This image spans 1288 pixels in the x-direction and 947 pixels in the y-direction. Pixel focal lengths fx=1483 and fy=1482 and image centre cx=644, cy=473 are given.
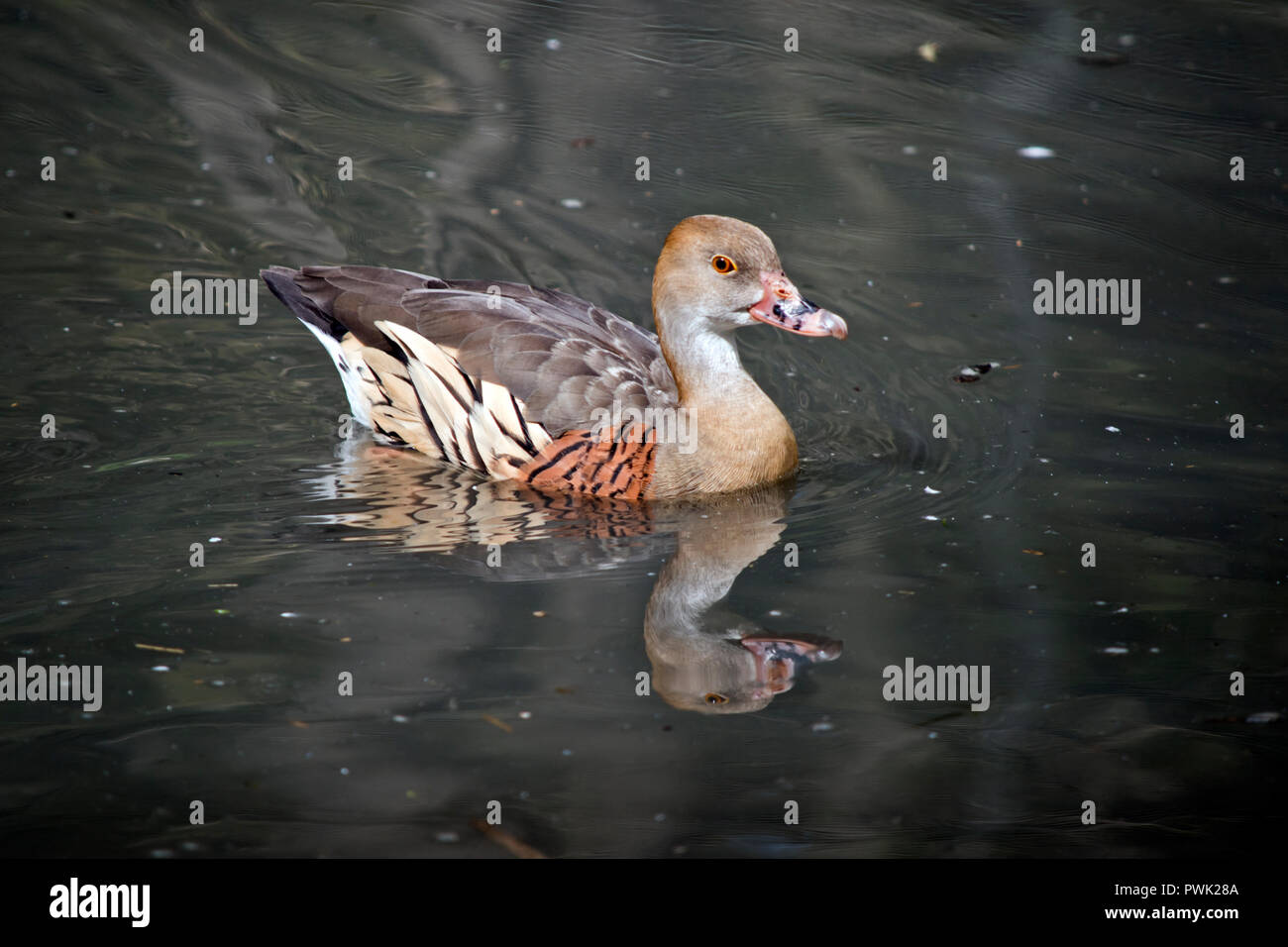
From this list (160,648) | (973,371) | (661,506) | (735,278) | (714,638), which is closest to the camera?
(160,648)

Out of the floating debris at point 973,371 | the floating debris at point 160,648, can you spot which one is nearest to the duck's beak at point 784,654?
the floating debris at point 160,648

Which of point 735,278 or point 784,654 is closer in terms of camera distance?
point 784,654

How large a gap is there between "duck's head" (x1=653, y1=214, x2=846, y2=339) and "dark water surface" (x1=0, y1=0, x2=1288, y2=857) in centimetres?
90

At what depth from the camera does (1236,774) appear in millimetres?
5340

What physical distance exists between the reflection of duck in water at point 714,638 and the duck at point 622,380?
42 centimetres

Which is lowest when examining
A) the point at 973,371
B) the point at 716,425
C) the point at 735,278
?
the point at 716,425

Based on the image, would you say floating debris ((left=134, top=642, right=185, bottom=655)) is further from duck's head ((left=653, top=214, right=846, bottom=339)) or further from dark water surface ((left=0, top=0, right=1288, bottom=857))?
duck's head ((left=653, top=214, right=846, bottom=339))

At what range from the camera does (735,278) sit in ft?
22.9

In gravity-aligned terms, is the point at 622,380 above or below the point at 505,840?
above

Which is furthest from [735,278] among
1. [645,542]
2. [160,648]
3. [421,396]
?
[160,648]

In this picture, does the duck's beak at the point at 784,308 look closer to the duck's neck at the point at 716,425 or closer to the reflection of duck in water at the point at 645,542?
the duck's neck at the point at 716,425

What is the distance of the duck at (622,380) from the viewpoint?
23.0ft

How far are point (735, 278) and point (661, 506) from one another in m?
1.14

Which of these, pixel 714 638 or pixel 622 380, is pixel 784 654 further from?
pixel 622 380
